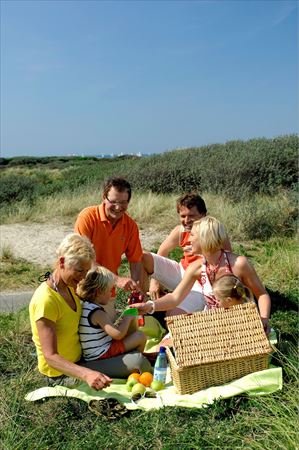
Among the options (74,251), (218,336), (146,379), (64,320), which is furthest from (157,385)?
(74,251)

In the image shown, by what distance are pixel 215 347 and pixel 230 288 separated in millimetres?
543

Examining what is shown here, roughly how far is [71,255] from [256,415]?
1.59 metres

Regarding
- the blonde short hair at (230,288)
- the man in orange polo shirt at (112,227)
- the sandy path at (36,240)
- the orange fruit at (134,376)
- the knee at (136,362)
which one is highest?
the man in orange polo shirt at (112,227)

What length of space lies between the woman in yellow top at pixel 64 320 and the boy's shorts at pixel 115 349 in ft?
0.17

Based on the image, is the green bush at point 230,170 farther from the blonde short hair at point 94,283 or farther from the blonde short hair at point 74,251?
the blonde short hair at point 74,251

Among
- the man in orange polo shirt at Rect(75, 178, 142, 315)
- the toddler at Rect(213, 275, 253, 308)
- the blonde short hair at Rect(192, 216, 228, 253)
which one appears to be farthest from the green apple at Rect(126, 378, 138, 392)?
the blonde short hair at Rect(192, 216, 228, 253)

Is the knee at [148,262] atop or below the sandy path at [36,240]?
atop

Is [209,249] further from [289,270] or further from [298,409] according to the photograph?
[289,270]

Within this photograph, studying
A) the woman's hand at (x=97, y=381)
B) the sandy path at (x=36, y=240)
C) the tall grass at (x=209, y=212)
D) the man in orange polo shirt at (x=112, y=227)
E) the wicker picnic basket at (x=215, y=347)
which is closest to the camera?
the woman's hand at (x=97, y=381)

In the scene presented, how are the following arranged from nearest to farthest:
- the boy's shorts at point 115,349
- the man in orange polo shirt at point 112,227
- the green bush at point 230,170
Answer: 1. the boy's shorts at point 115,349
2. the man in orange polo shirt at point 112,227
3. the green bush at point 230,170

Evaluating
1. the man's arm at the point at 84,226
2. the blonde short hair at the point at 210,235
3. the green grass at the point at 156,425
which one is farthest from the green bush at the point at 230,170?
the green grass at the point at 156,425

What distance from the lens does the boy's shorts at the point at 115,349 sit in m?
4.12

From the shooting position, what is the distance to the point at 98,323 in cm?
401

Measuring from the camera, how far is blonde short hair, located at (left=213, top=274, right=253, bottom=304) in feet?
13.5
